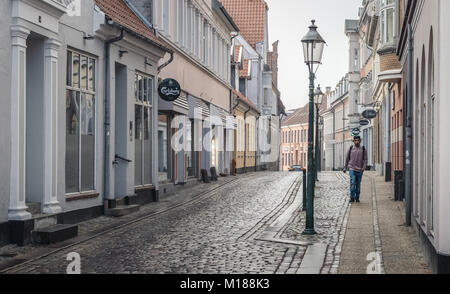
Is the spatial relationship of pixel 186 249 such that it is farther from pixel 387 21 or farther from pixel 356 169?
pixel 387 21

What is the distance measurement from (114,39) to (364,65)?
39044 millimetres

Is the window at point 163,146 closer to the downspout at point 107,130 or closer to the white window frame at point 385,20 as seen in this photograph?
the downspout at point 107,130

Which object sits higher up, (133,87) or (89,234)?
(133,87)

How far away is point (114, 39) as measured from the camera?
A: 15805 mm

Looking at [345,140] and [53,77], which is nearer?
[53,77]

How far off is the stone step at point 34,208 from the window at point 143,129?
19.3 feet

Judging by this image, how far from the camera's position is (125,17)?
17.7 m

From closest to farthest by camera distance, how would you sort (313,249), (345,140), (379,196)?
(313,249) < (379,196) < (345,140)

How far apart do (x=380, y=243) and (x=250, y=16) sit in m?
43.9
